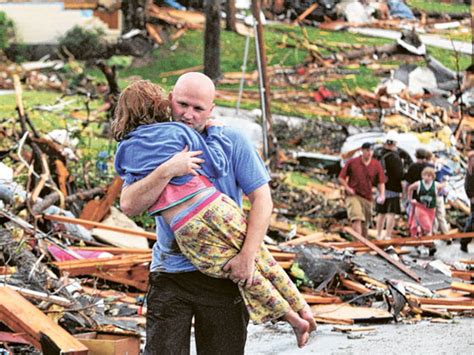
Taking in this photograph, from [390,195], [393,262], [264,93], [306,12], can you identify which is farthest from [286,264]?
[306,12]

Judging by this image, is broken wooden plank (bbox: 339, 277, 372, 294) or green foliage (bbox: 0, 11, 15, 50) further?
green foliage (bbox: 0, 11, 15, 50)

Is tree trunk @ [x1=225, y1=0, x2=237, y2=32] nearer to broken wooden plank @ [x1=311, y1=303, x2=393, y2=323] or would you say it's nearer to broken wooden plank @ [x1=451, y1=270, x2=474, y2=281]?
broken wooden plank @ [x1=451, y1=270, x2=474, y2=281]

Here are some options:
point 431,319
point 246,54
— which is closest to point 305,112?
point 246,54

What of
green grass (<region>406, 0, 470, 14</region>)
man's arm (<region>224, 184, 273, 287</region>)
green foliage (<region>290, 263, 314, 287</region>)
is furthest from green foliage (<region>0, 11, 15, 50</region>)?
man's arm (<region>224, 184, 273, 287</region>)

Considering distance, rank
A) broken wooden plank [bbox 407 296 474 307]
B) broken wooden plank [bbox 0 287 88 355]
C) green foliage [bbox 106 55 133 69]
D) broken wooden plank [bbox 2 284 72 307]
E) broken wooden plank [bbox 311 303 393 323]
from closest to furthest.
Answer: broken wooden plank [bbox 0 287 88 355], broken wooden plank [bbox 2 284 72 307], broken wooden plank [bbox 311 303 393 323], broken wooden plank [bbox 407 296 474 307], green foliage [bbox 106 55 133 69]

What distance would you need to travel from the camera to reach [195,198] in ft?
17.7

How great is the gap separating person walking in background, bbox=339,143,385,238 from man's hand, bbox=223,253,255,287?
40.0ft

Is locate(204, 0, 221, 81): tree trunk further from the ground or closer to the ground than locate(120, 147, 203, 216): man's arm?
closer to the ground

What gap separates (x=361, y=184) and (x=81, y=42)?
8152mm

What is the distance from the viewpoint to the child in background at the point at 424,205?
17.7 metres

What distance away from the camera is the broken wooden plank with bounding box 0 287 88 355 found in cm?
682

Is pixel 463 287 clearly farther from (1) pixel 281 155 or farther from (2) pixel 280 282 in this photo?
(1) pixel 281 155

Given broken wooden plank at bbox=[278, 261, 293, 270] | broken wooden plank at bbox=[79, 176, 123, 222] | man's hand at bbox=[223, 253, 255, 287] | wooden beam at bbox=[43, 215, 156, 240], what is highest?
man's hand at bbox=[223, 253, 255, 287]

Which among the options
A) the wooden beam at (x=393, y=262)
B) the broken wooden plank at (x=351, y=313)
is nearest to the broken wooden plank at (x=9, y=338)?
the broken wooden plank at (x=351, y=313)
